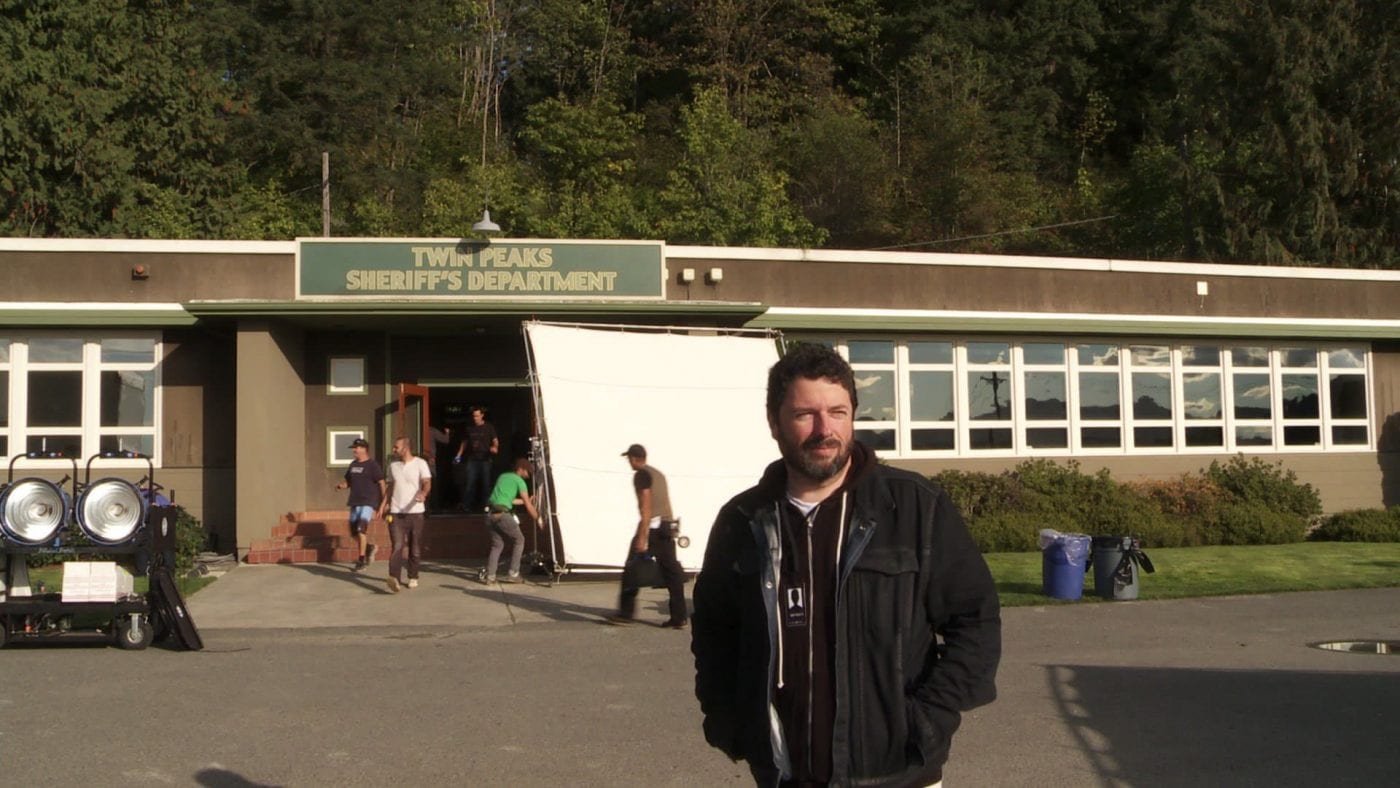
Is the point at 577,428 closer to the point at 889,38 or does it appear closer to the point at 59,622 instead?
the point at 59,622

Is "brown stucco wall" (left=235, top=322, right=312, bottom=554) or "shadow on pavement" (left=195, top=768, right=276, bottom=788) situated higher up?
"brown stucco wall" (left=235, top=322, right=312, bottom=554)

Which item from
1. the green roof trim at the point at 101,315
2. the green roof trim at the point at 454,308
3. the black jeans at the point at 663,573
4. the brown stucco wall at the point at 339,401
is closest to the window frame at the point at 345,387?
the brown stucco wall at the point at 339,401

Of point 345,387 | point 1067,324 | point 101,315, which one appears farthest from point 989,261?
point 101,315

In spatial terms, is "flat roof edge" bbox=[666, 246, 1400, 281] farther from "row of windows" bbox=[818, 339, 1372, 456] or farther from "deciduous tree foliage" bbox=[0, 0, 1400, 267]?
"deciduous tree foliage" bbox=[0, 0, 1400, 267]

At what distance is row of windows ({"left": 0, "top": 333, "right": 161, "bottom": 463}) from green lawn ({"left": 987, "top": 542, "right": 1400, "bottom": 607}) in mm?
12628

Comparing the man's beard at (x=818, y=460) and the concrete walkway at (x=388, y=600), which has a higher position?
the man's beard at (x=818, y=460)

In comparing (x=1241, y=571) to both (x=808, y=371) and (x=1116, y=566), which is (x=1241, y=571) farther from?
(x=808, y=371)

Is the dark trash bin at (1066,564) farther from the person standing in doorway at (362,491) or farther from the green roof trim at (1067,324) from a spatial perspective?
the person standing in doorway at (362,491)

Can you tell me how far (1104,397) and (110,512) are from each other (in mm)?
16526

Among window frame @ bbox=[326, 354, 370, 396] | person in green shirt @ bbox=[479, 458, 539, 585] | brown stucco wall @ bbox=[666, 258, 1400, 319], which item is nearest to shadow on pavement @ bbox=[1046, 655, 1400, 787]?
person in green shirt @ bbox=[479, 458, 539, 585]

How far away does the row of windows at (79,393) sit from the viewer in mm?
19812

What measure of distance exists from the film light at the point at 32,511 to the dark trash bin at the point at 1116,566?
34.6ft

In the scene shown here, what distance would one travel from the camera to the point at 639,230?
39.9 m

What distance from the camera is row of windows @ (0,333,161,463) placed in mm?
19812
